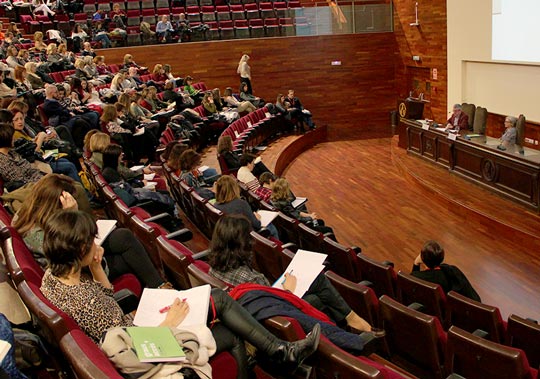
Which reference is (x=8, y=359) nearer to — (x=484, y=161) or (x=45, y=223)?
(x=45, y=223)

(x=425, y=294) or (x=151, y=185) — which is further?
(x=151, y=185)

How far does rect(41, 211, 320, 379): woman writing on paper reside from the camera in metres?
1.52

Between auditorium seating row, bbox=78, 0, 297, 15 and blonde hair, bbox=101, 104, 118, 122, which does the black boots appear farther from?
auditorium seating row, bbox=78, 0, 297, 15

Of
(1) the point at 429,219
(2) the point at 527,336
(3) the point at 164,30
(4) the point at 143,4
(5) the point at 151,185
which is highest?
(4) the point at 143,4

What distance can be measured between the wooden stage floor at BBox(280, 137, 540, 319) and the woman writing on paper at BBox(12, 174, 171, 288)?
2.28 m

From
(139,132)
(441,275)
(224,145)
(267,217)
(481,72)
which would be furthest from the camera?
(481,72)

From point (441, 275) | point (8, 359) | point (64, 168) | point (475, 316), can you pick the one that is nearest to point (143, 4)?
point (64, 168)

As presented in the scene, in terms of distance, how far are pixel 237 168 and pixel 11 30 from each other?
15.2 ft

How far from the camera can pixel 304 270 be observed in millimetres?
2107

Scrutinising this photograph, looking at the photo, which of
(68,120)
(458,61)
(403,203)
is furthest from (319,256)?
(458,61)

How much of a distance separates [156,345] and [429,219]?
4.27 m

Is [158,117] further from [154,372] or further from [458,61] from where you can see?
[154,372]

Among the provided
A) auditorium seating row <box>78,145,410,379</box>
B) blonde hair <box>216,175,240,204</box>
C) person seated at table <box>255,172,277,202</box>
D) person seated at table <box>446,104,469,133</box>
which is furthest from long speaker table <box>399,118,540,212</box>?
auditorium seating row <box>78,145,410,379</box>

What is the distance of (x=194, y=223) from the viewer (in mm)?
3939
